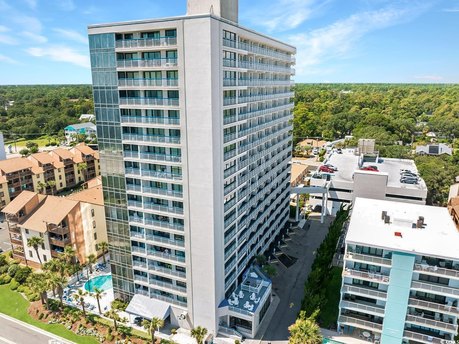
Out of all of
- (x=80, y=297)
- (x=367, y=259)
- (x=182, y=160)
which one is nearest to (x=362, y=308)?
(x=367, y=259)

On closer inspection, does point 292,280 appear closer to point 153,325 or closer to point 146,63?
point 153,325

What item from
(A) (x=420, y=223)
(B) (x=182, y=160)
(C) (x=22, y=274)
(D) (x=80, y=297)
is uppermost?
(B) (x=182, y=160)

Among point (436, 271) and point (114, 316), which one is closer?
Answer: point (436, 271)

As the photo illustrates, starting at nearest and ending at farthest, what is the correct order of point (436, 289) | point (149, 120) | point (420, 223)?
point (436, 289)
point (149, 120)
point (420, 223)

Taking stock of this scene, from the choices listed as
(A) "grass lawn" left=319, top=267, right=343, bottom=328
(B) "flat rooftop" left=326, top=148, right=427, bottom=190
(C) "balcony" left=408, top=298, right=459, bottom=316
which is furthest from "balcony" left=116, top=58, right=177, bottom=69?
(B) "flat rooftop" left=326, top=148, right=427, bottom=190

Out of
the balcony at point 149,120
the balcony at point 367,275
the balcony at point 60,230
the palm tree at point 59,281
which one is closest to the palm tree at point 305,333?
the balcony at point 367,275

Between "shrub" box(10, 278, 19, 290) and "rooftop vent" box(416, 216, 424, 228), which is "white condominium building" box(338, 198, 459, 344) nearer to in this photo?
"rooftop vent" box(416, 216, 424, 228)
